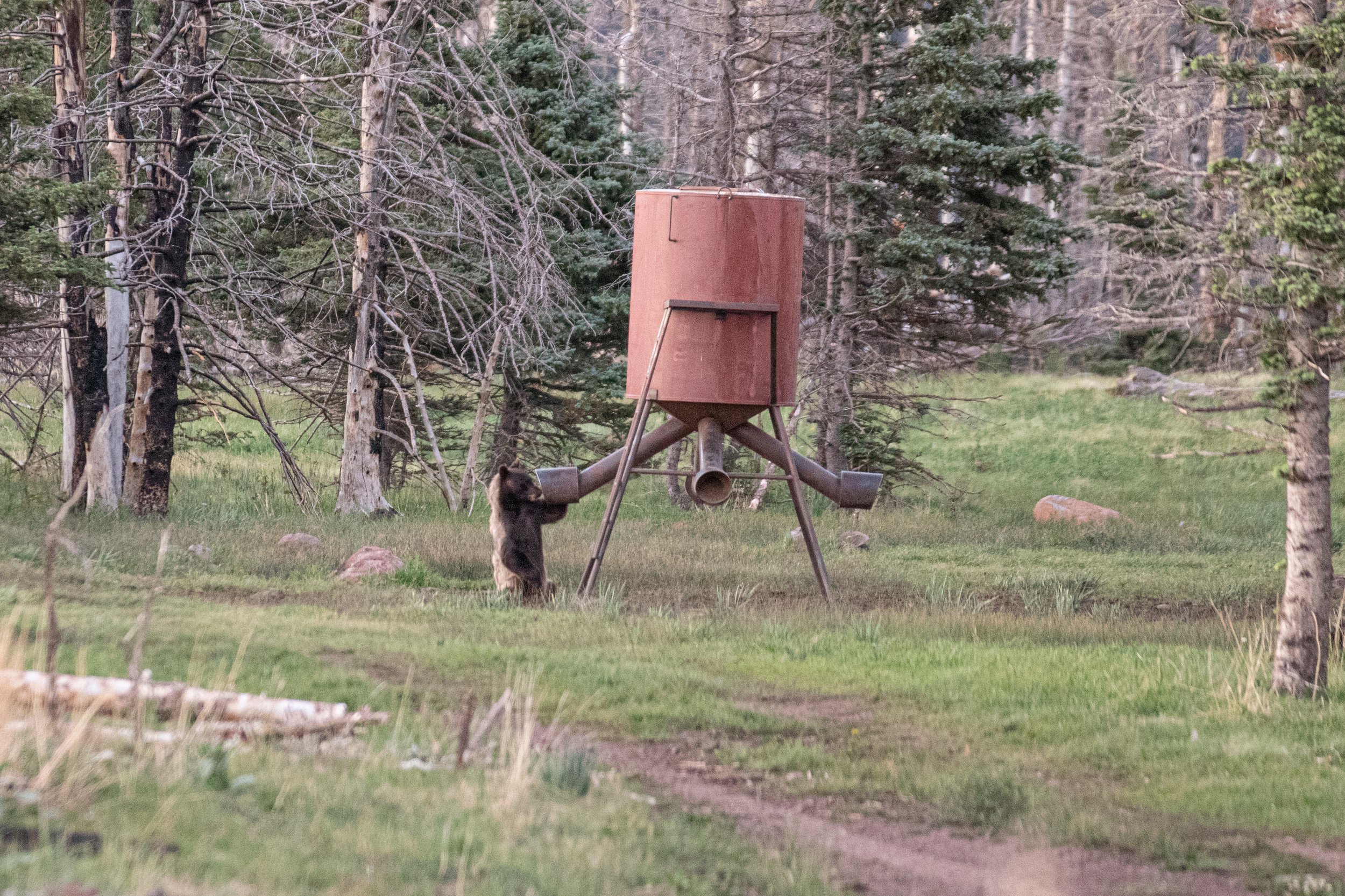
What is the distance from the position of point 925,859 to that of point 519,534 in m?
6.15

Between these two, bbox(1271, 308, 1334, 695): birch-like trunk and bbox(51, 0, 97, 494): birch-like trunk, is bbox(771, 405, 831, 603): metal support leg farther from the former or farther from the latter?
bbox(51, 0, 97, 494): birch-like trunk

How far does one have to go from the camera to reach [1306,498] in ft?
26.2

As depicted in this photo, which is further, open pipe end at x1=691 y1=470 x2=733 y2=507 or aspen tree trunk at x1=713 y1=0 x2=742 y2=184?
aspen tree trunk at x1=713 y1=0 x2=742 y2=184

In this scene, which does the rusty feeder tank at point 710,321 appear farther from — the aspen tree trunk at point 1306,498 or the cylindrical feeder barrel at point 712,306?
the aspen tree trunk at point 1306,498

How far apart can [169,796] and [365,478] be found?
11680 millimetres

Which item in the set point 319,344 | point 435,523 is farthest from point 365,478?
point 319,344

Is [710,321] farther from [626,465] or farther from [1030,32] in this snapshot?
[1030,32]

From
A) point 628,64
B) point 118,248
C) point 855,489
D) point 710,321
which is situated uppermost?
point 628,64

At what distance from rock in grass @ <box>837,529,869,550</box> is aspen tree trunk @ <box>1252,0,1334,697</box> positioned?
6.99m

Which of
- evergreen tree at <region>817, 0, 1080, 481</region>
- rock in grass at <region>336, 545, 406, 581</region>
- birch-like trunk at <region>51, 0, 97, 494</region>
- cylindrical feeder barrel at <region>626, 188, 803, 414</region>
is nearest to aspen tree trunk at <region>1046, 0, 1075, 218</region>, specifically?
evergreen tree at <region>817, 0, 1080, 481</region>

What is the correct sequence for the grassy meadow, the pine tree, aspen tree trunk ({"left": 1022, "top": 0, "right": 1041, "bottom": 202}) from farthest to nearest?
aspen tree trunk ({"left": 1022, "top": 0, "right": 1041, "bottom": 202}) → the pine tree → the grassy meadow

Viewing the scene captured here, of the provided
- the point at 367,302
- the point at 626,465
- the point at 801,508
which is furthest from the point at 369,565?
the point at 367,302

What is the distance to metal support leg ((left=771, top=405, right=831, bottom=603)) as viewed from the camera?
1120 centimetres

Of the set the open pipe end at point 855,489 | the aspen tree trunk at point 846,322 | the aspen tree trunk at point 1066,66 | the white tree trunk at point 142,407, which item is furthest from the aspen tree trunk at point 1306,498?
the aspen tree trunk at point 1066,66
